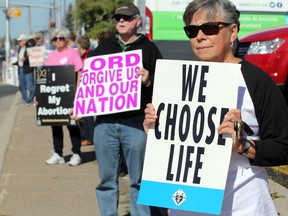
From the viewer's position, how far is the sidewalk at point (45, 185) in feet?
20.5

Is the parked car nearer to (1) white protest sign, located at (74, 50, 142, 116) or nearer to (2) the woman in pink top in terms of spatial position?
(2) the woman in pink top

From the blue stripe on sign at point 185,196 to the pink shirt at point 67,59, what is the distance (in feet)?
17.5

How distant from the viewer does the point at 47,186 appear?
7.21 m

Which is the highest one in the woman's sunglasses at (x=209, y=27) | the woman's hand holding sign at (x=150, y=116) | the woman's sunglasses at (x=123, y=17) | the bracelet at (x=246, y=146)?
the woman's sunglasses at (x=209, y=27)

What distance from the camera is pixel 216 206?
8.77 feet

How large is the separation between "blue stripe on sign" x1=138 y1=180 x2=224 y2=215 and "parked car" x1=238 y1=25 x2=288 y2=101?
5.38 m

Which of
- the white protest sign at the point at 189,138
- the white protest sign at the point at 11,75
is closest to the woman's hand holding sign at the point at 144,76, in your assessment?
the white protest sign at the point at 189,138

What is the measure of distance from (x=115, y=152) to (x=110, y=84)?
552 millimetres

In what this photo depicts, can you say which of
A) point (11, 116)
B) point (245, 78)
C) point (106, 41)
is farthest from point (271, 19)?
point (245, 78)

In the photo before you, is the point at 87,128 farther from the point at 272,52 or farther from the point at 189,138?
the point at 189,138

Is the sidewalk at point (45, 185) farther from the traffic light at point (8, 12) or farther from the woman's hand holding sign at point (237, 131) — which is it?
the traffic light at point (8, 12)

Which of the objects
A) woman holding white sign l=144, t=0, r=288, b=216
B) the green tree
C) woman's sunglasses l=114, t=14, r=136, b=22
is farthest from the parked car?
the green tree

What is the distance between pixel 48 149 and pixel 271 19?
16.4 feet

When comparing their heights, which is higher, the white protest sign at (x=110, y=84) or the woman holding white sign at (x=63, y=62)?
the white protest sign at (x=110, y=84)
